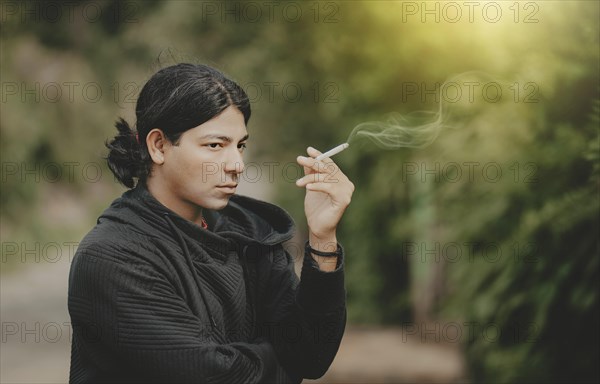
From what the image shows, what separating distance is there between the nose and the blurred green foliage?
669 millimetres

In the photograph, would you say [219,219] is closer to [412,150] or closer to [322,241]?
[322,241]

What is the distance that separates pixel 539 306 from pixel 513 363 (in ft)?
1.78

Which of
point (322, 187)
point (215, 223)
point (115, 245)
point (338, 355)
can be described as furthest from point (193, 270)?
point (338, 355)

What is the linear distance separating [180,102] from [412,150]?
456 centimetres

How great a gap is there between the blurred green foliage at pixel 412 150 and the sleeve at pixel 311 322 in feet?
3.31

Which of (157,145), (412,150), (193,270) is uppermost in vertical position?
(157,145)

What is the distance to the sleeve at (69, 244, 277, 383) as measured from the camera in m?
2.02

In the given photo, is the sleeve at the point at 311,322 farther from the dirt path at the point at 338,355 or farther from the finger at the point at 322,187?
the dirt path at the point at 338,355

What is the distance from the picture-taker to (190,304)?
7.09 ft

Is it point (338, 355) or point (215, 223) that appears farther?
point (338, 355)

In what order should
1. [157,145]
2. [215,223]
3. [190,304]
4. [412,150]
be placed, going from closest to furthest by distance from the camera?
[190,304] → [157,145] → [215,223] → [412,150]

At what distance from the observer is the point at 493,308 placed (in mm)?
4492

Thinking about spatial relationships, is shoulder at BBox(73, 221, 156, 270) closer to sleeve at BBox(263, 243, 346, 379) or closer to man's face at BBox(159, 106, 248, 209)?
man's face at BBox(159, 106, 248, 209)

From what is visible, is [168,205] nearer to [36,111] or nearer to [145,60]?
[145,60]
